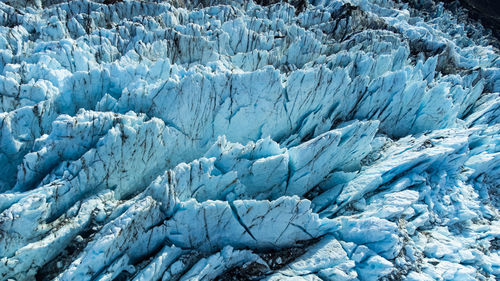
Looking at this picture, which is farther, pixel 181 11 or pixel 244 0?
pixel 244 0

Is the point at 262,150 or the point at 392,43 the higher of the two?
the point at 392,43

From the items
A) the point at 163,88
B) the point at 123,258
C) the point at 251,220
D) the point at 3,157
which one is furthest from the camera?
the point at 163,88

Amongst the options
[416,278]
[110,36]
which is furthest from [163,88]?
[416,278]

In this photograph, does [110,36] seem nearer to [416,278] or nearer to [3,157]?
[3,157]

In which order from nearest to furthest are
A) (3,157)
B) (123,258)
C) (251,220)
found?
(123,258) < (251,220) < (3,157)

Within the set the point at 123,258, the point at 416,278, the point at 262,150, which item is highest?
the point at 262,150

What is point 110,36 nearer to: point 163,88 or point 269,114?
point 163,88
